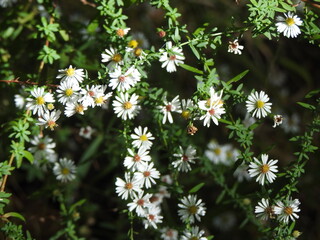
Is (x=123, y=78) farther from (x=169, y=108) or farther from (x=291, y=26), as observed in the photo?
(x=291, y=26)

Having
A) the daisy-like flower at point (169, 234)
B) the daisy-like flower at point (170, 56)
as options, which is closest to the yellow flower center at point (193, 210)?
the daisy-like flower at point (169, 234)

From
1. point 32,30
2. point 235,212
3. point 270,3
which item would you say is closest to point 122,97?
point 270,3

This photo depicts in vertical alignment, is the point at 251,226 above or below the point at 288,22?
below

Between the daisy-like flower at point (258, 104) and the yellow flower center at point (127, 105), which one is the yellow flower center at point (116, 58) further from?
the daisy-like flower at point (258, 104)

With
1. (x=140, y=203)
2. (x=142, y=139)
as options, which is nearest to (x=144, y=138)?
(x=142, y=139)

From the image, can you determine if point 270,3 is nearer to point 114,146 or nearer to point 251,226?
point 114,146

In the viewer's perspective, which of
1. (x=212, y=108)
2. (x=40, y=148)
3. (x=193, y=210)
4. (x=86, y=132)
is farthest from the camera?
(x=86, y=132)
